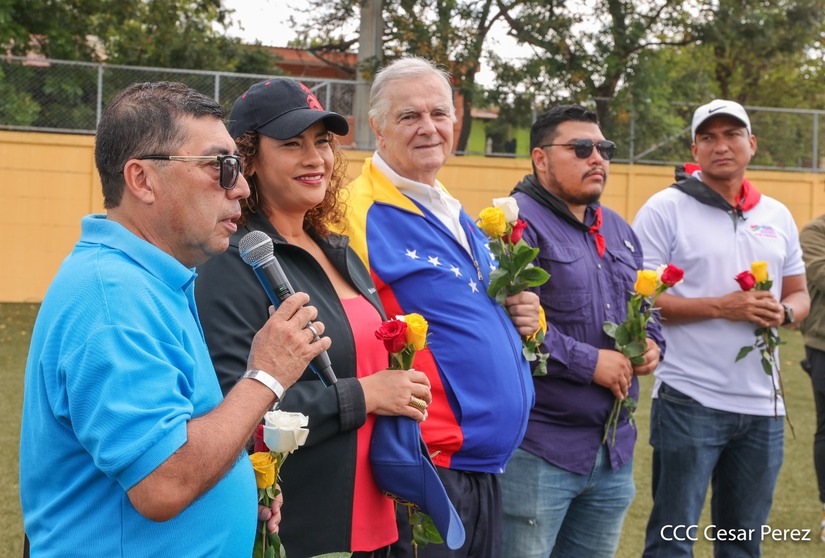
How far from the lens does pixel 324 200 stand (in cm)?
332

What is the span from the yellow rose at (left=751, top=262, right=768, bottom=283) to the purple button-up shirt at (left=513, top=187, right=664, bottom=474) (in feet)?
2.64

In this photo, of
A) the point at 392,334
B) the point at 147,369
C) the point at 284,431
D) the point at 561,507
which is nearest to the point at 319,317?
the point at 392,334

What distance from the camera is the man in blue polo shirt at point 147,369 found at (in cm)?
194

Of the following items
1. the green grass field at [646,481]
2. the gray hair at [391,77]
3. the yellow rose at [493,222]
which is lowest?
the green grass field at [646,481]

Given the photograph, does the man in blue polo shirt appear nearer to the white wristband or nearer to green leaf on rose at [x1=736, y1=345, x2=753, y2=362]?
the white wristband

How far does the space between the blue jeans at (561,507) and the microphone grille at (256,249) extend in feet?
6.17

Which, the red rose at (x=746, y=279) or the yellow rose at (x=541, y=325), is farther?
the red rose at (x=746, y=279)

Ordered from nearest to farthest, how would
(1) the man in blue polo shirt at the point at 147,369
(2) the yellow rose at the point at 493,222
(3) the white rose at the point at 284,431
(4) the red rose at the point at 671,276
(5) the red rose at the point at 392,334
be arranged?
(1) the man in blue polo shirt at the point at 147,369, (3) the white rose at the point at 284,431, (5) the red rose at the point at 392,334, (2) the yellow rose at the point at 493,222, (4) the red rose at the point at 671,276

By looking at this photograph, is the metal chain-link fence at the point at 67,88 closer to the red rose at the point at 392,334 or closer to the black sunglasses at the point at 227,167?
the red rose at the point at 392,334

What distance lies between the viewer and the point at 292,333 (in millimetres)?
2285

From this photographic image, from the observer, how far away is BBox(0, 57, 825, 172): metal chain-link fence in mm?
16234

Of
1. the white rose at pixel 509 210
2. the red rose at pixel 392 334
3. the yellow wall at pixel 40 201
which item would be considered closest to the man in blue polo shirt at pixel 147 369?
the red rose at pixel 392 334

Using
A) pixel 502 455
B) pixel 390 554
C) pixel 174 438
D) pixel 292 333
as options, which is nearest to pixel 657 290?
pixel 502 455

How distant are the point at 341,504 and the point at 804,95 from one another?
1284 inches
